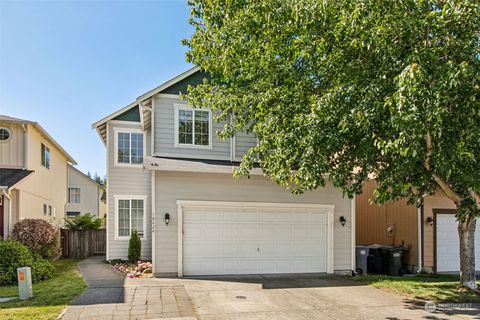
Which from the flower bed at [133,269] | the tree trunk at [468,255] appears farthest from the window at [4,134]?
the tree trunk at [468,255]

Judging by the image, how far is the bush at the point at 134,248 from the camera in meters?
13.7

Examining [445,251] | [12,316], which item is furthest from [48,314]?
[445,251]

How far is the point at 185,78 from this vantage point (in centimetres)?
1238

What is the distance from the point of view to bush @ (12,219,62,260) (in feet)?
41.9

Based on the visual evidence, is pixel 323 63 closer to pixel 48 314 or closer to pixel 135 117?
pixel 48 314

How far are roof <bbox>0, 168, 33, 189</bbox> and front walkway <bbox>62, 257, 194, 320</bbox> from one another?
224 inches

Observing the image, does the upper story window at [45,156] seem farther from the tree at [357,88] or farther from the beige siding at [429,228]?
the beige siding at [429,228]

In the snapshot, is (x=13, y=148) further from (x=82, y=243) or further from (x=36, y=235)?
(x=82, y=243)

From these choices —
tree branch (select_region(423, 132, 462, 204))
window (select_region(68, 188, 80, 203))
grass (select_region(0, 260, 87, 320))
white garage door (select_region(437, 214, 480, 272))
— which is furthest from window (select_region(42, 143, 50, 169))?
white garage door (select_region(437, 214, 480, 272))

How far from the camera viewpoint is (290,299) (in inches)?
328

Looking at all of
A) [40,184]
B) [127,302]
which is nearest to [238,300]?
[127,302]

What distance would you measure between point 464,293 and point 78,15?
13.2 m

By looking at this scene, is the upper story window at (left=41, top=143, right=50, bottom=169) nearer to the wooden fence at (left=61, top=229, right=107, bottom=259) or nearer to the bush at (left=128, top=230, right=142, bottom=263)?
the wooden fence at (left=61, top=229, right=107, bottom=259)

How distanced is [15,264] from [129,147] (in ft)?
21.0
